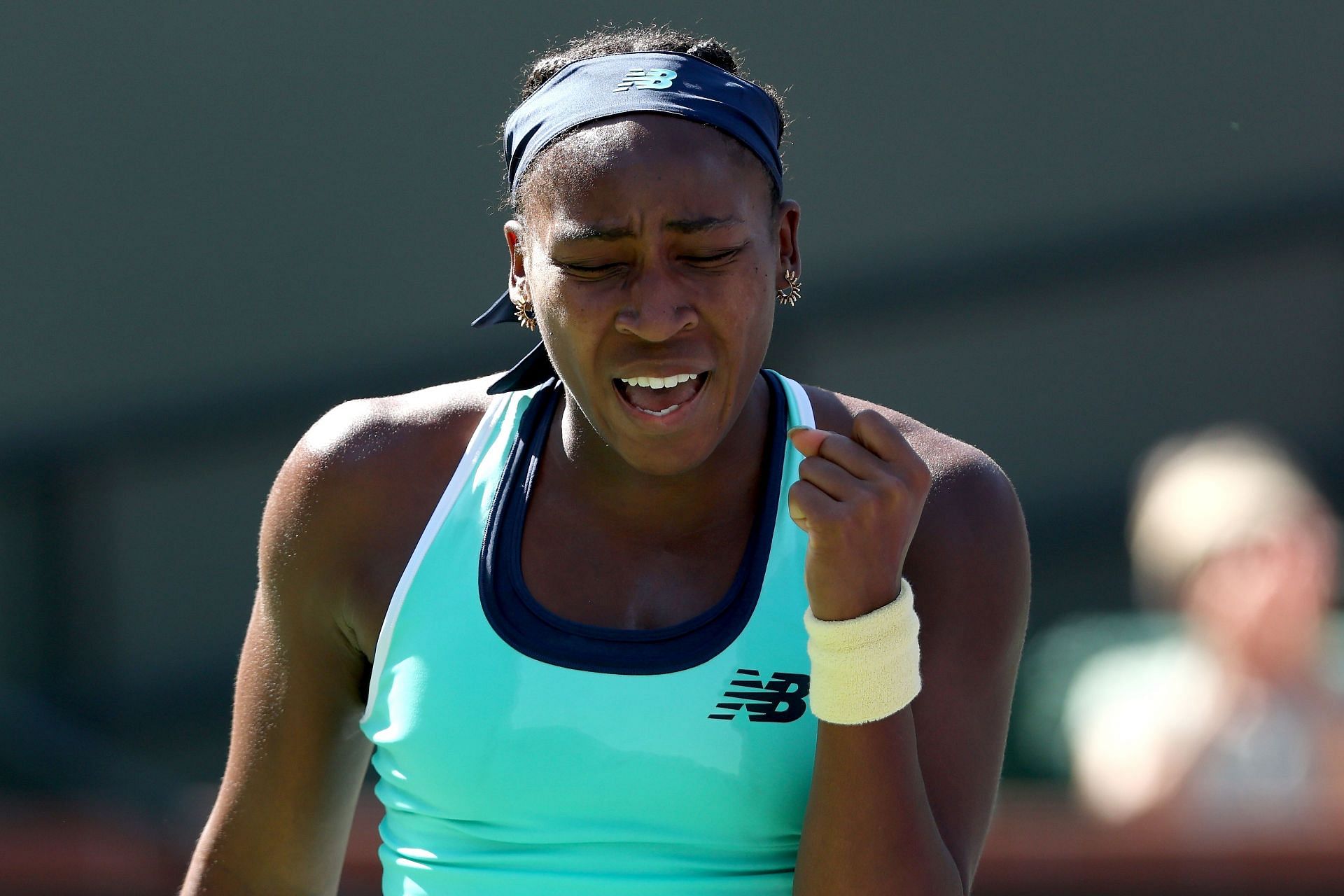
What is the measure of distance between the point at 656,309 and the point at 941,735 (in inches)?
20.6

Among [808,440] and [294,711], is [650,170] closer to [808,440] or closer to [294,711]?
[808,440]

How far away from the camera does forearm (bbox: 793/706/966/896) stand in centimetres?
179

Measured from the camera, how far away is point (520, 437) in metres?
2.14

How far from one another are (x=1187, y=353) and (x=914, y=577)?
3.82 metres

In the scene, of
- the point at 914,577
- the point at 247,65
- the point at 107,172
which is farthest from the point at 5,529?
the point at 914,577

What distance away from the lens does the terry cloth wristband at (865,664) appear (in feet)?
5.82

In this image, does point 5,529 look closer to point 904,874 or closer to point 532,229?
point 532,229

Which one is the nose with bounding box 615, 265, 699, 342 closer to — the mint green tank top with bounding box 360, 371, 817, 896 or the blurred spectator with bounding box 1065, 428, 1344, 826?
the mint green tank top with bounding box 360, 371, 817, 896

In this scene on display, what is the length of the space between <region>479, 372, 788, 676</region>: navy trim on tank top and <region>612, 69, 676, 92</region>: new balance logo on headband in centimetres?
39

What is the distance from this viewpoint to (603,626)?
78.0 inches

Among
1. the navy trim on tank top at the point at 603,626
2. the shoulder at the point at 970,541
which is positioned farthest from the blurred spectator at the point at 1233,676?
the navy trim on tank top at the point at 603,626

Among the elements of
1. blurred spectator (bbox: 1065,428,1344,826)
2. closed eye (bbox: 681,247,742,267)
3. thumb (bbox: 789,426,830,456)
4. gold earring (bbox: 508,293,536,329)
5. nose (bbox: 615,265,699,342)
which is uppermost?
closed eye (bbox: 681,247,742,267)

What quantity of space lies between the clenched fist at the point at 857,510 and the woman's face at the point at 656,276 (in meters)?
0.16

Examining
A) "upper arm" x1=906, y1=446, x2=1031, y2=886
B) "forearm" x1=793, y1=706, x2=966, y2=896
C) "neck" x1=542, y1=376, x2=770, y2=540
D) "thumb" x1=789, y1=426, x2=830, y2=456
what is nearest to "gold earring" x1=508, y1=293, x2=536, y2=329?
"neck" x1=542, y1=376, x2=770, y2=540
